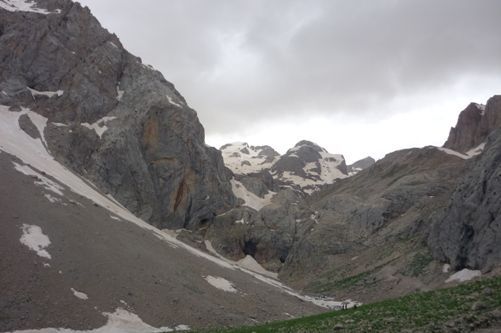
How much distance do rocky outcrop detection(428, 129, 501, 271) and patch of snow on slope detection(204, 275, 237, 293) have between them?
35614mm

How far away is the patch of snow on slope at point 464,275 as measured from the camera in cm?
6551

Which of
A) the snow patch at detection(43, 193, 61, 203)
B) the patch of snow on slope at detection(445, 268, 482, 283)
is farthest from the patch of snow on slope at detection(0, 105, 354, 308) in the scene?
the patch of snow on slope at detection(445, 268, 482, 283)

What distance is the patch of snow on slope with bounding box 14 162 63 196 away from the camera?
62994 millimetres

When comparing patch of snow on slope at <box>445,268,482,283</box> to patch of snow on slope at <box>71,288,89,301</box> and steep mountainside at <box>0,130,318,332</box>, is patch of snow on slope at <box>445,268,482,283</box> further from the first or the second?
patch of snow on slope at <box>71,288,89,301</box>

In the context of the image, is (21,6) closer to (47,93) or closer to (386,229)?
(47,93)

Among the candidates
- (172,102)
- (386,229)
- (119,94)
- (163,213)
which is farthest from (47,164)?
(386,229)

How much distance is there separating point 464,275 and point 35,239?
58.8 meters

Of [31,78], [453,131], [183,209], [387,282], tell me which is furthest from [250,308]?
[453,131]

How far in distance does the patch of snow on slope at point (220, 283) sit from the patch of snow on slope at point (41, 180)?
24255 millimetres

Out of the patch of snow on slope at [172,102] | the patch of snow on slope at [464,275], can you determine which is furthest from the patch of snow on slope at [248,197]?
the patch of snow on slope at [464,275]

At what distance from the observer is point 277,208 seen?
141125 mm

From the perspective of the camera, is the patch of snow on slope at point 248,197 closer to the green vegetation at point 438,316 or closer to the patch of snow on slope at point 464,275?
the patch of snow on slope at point 464,275

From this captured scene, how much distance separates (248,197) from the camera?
541ft

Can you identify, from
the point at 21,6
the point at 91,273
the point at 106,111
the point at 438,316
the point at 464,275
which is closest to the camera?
the point at 438,316
